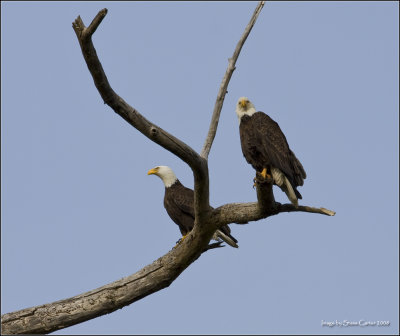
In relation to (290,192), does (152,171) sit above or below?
above

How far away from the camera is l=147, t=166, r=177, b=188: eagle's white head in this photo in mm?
8745

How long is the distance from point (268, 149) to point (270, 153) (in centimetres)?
5

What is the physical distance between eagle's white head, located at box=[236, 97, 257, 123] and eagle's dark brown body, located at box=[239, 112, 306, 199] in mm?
179

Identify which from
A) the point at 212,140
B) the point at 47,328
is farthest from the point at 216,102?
the point at 47,328

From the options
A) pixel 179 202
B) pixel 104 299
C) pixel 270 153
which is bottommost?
pixel 104 299

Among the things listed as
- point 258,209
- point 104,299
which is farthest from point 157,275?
point 258,209

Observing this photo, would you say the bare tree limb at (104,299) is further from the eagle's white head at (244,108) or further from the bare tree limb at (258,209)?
the eagle's white head at (244,108)

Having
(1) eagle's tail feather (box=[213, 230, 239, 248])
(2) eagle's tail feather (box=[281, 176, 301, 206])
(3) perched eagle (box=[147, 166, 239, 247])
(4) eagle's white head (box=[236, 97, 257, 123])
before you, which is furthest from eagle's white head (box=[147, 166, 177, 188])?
(2) eagle's tail feather (box=[281, 176, 301, 206])

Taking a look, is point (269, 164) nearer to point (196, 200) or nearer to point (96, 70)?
point (196, 200)

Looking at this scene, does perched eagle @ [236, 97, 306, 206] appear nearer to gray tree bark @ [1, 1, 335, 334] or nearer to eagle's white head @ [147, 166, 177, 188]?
gray tree bark @ [1, 1, 335, 334]

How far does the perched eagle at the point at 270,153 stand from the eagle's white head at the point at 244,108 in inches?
3.7

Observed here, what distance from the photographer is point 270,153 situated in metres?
5.84

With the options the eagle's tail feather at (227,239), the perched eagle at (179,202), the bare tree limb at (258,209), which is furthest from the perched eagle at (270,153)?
the perched eagle at (179,202)

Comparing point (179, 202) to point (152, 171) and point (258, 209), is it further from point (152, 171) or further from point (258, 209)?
point (258, 209)
